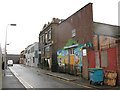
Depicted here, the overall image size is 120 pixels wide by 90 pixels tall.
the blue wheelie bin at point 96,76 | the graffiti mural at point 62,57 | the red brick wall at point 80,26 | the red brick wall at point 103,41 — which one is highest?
the red brick wall at point 80,26

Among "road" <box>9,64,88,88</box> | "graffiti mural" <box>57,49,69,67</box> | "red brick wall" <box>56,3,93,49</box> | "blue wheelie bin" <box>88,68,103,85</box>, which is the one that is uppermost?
"red brick wall" <box>56,3,93,49</box>

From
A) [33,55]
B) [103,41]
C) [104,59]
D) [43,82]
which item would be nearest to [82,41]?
[103,41]

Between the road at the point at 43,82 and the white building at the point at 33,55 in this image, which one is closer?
the road at the point at 43,82

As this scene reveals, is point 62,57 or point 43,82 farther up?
point 62,57

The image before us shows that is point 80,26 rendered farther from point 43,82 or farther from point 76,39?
point 43,82

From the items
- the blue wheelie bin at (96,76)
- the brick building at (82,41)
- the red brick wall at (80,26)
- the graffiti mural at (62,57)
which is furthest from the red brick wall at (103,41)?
the graffiti mural at (62,57)

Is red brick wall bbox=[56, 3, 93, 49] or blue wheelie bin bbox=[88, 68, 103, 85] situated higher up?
red brick wall bbox=[56, 3, 93, 49]

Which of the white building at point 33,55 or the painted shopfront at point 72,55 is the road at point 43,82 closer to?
the painted shopfront at point 72,55

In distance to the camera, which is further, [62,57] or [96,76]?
[62,57]

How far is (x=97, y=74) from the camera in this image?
37.1ft

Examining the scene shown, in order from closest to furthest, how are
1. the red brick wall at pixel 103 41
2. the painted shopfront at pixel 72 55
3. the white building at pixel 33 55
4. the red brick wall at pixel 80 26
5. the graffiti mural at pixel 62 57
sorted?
the red brick wall at pixel 103 41 < the red brick wall at pixel 80 26 < the painted shopfront at pixel 72 55 < the graffiti mural at pixel 62 57 < the white building at pixel 33 55

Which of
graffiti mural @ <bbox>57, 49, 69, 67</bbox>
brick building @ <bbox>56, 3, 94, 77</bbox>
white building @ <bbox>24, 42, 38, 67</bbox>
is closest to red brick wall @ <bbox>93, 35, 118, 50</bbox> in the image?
brick building @ <bbox>56, 3, 94, 77</bbox>

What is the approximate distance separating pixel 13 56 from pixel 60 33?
3085 inches

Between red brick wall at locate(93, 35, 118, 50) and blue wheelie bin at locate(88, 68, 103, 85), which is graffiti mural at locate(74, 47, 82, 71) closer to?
red brick wall at locate(93, 35, 118, 50)
